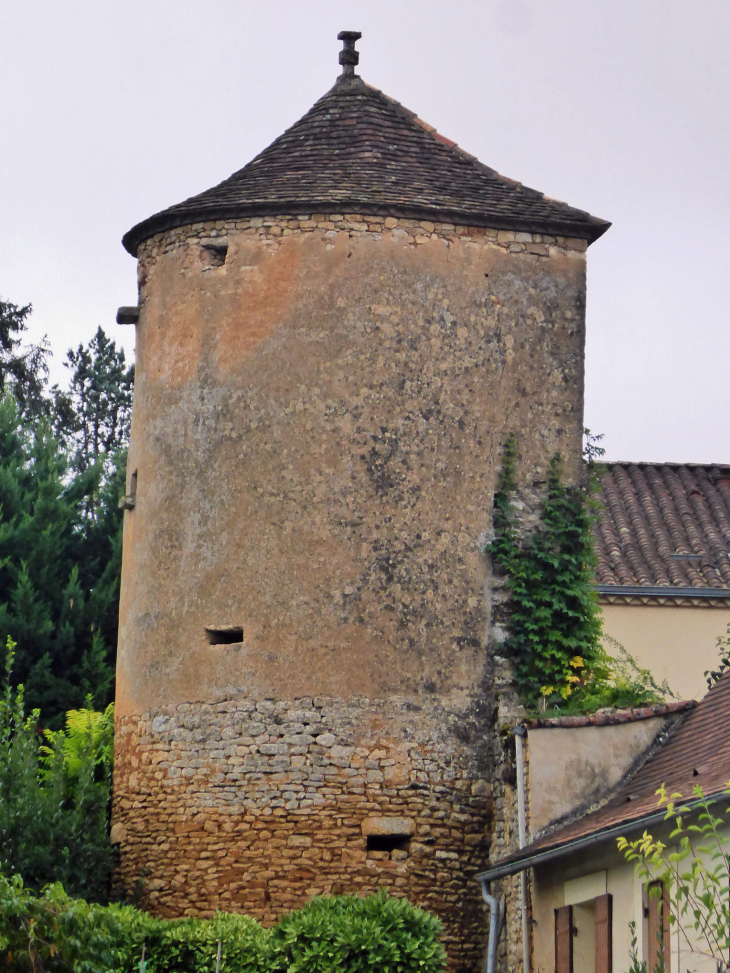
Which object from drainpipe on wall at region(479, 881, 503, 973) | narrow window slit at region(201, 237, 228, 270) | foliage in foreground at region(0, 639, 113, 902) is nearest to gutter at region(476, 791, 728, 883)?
drainpipe on wall at region(479, 881, 503, 973)

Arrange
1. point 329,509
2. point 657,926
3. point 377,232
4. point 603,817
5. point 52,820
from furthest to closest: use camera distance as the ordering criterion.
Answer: point 377,232 < point 329,509 < point 52,820 < point 603,817 < point 657,926

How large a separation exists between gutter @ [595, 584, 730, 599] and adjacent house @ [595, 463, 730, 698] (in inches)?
0.5

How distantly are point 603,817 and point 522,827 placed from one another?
1121mm

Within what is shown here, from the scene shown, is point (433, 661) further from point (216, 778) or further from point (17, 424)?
point (17, 424)

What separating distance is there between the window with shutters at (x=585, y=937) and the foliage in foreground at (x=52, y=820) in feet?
15.5

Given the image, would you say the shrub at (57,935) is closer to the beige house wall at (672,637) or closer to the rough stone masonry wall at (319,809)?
the rough stone masonry wall at (319,809)

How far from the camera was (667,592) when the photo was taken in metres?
22.8

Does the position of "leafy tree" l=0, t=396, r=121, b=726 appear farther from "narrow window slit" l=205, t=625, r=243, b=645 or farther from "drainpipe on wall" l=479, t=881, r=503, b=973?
"drainpipe on wall" l=479, t=881, r=503, b=973

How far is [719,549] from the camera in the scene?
77.7 ft

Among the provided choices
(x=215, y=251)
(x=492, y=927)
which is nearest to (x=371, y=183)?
(x=215, y=251)

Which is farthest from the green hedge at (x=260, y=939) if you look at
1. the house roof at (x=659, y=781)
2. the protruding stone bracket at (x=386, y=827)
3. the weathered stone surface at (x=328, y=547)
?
the house roof at (x=659, y=781)

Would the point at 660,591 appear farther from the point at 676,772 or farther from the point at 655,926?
the point at 655,926

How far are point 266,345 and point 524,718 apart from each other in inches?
179

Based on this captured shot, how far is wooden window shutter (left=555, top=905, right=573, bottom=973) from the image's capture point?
47.2 ft
